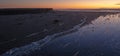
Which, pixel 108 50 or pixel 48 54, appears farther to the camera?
pixel 108 50

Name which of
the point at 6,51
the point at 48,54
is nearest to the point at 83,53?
the point at 48,54

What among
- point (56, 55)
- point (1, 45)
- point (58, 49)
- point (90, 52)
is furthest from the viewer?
point (1, 45)

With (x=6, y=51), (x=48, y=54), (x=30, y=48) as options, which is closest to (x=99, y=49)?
(x=48, y=54)

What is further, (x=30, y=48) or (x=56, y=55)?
(x=30, y=48)

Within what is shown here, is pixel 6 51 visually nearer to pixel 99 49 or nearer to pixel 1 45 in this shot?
pixel 1 45

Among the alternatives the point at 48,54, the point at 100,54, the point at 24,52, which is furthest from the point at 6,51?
the point at 100,54

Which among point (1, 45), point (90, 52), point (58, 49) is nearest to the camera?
point (90, 52)

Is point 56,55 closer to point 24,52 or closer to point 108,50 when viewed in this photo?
point 24,52

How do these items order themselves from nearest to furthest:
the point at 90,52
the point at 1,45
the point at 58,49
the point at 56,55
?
the point at 56,55
the point at 90,52
the point at 58,49
the point at 1,45
